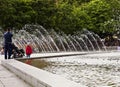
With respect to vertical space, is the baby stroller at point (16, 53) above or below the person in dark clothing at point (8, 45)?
below

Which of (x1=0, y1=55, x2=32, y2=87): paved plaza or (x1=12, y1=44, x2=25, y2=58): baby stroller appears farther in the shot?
(x1=12, y1=44, x2=25, y2=58): baby stroller

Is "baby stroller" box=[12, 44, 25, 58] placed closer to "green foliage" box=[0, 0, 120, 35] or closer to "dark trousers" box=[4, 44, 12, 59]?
"dark trousers" box=[4, 44, 12, 59]

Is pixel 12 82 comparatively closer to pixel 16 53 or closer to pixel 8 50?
pixel 8 50

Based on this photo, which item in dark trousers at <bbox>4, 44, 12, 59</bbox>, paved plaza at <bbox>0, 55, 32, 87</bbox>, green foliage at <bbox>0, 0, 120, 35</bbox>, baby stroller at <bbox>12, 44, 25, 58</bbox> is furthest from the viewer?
green foliage at <bbox>0, 0, 120, 35</bbox>

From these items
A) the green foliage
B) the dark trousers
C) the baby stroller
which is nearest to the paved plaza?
the dark trousers

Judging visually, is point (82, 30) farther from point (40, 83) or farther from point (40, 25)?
point (40, 83)

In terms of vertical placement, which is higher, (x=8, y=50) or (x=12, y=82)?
(x=12, y=82)

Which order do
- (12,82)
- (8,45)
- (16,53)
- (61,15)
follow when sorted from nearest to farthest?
1. (12,82)
2. (8,45)
3. (16,53)
4. (61,15)

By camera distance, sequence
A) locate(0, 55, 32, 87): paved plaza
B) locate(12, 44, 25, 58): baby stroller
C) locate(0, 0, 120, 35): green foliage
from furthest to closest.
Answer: locate(0, 0, 120, 35): green foliage, locate(12, 44, 25, 58): baby stroller, locate(0, 55, 32, 87): paved plaza

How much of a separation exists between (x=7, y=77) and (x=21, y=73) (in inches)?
39.3

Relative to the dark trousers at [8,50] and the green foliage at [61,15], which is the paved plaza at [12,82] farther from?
the green foliage at [61,15]

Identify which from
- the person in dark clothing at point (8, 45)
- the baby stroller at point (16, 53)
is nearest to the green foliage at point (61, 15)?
the baby stroller at point (16, 53)

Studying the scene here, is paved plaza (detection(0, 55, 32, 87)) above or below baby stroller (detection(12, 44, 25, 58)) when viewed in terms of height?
above

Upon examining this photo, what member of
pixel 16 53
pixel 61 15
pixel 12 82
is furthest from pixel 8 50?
pixel 61 15
